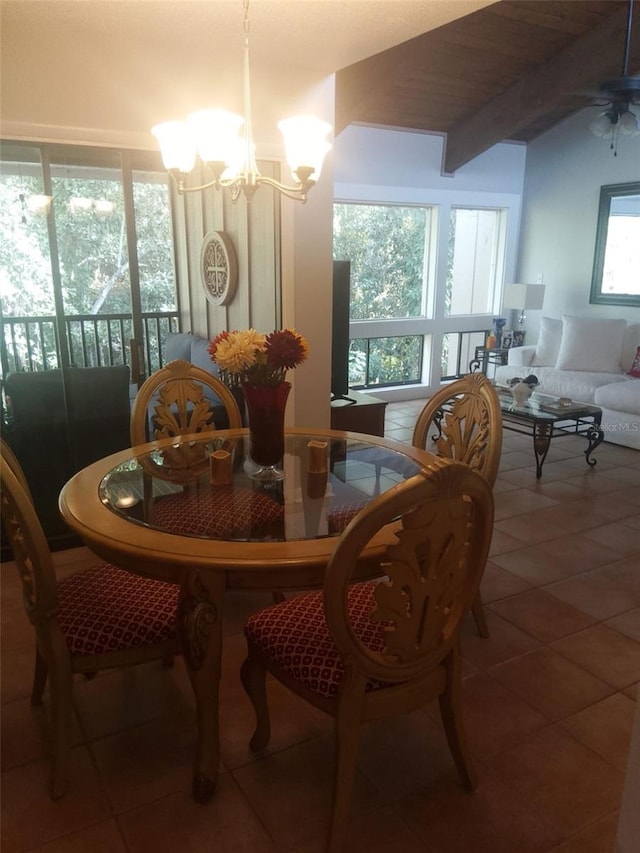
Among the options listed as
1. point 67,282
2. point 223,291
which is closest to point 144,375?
point 67,282

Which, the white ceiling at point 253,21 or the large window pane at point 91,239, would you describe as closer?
the white ceiling at point 253,21

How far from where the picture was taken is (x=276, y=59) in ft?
10.2

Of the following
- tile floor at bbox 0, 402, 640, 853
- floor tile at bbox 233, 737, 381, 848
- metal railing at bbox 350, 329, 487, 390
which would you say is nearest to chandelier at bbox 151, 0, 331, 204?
tile floor at bbox 0, 402, 640, 853

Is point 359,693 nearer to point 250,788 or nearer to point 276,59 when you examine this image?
point 250,788

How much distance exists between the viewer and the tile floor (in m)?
1.58

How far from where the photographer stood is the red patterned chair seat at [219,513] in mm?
1693

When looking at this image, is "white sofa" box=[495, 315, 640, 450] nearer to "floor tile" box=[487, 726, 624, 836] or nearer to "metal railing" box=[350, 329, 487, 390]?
"metal railing" box=[350, 329, 487, 390]

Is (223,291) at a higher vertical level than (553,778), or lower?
higher

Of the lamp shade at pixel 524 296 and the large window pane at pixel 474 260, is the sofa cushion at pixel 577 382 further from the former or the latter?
Answer: the large window pane at pixel 474 260

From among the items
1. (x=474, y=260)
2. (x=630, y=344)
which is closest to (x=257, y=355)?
(x=630, y=344)

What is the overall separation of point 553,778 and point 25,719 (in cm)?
161

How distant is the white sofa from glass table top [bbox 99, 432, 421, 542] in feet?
11.1

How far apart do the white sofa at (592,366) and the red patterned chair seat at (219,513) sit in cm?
405

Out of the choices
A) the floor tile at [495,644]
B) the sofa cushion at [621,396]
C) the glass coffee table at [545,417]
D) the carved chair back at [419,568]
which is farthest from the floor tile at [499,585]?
the sofa cushion at [621,396]
